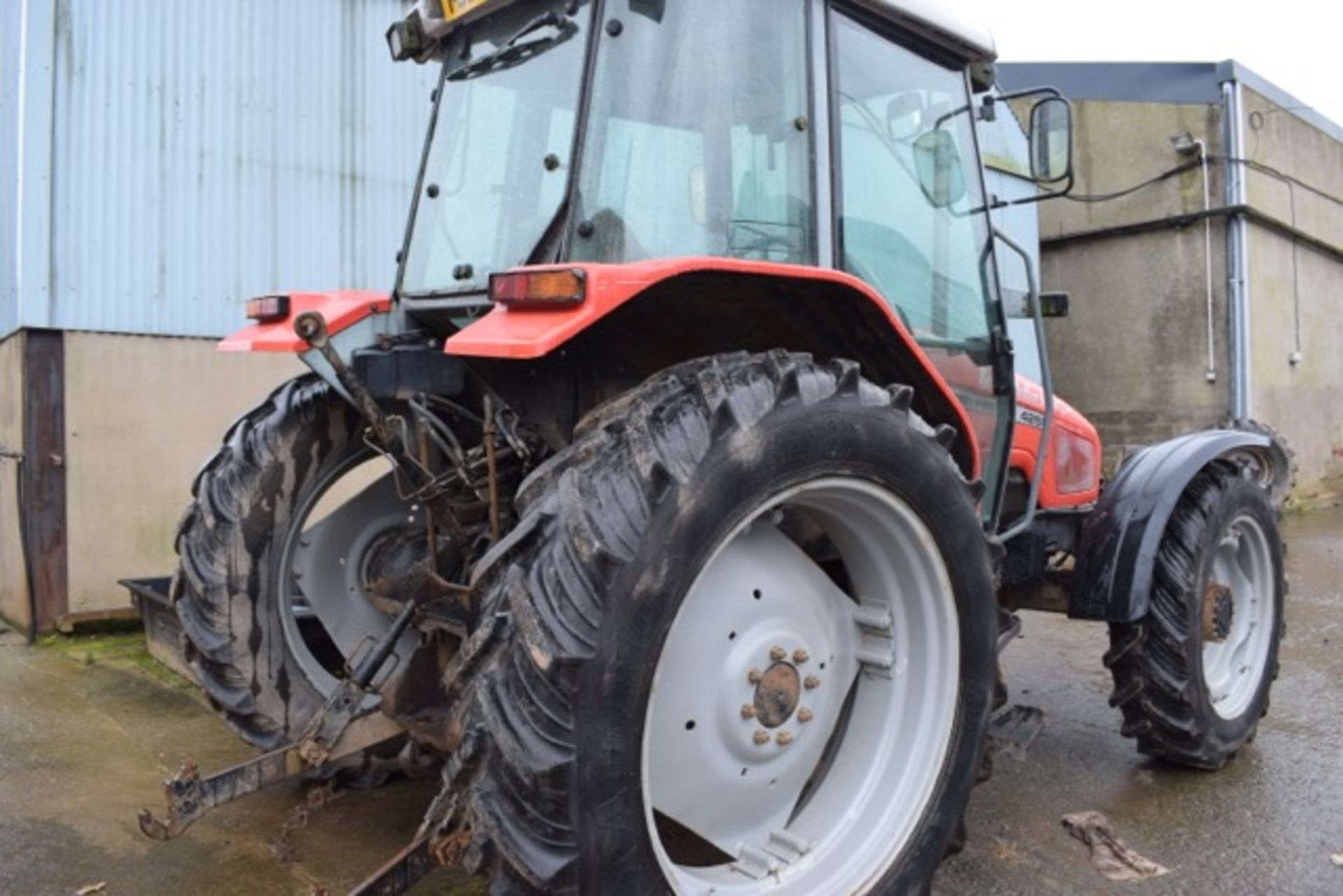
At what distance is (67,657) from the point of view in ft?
17.9

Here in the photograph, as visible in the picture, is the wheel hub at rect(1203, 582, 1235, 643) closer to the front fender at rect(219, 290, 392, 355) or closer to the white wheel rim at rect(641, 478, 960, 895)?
the white wheel rim at rect(641, 478, 960, 895)

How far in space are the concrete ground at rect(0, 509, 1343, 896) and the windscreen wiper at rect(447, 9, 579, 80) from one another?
208 cm

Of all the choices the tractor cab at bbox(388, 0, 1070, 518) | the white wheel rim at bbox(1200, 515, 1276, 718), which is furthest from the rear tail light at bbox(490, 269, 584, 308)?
the white wheel rim at bbox(1200, 515, 1276, 718)

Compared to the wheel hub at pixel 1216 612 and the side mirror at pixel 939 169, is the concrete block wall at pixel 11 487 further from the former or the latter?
the wheel hub at pixel 1216 612

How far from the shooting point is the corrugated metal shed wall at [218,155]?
5.80 meters

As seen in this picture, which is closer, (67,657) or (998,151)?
(67,657)

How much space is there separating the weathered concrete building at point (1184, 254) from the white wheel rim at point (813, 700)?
32.3 ft

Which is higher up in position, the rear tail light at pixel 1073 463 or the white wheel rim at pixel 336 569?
the rear tail light at pixel 1073 463

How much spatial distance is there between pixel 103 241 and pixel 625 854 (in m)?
5.21

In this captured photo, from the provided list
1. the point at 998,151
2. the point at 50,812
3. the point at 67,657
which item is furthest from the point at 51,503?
the point at 998,151

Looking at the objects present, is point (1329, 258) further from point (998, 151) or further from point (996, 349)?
point (996, 349)

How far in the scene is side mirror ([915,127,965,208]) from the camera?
131 inches

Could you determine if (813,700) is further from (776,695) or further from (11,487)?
(11,487)

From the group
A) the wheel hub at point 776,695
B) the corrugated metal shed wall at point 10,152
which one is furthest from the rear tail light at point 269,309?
the corrugated metal shed wall at point 10,152
